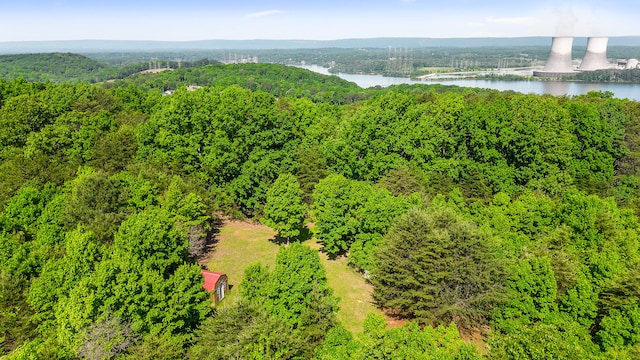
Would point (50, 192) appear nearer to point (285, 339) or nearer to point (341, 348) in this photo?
point (285, 339)

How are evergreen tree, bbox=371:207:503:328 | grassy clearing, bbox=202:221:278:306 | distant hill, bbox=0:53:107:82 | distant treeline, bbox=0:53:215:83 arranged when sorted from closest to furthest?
1. evergreen tree, bbox=371:207:503:328
2. grassy clearing, bbox=202:221:278:306
3. distant treeline, bbox=0:53:215:83
4. distant hill, bbox=0:53:107:82

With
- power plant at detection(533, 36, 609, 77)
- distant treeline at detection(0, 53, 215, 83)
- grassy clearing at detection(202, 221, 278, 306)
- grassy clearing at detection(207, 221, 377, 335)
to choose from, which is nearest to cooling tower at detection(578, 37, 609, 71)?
power plant at detection(533, 36, 609, 77)

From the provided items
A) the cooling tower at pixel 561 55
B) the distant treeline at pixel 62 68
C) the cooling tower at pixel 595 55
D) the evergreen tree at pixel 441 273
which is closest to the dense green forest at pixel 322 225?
the evergreen tree at pixel 441 273

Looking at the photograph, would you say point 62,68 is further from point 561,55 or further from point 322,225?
point 561,55

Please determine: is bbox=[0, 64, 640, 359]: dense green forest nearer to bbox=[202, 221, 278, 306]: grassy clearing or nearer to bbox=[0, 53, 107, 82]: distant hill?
bbox=[202, 221, 278, 306]: grassy clearing

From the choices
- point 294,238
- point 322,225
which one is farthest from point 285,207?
point 294,238
